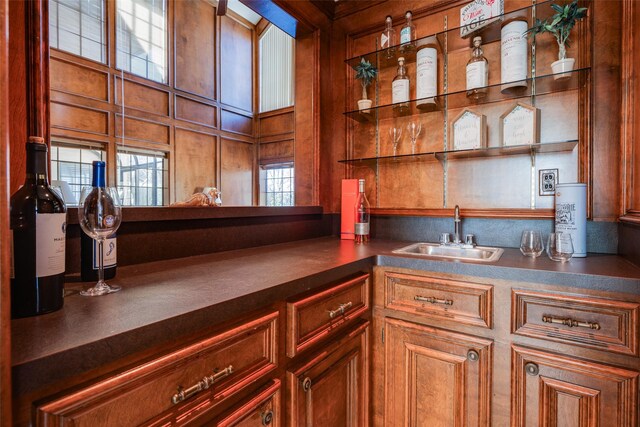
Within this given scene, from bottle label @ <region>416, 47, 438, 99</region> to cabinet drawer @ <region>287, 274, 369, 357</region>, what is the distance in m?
1.08

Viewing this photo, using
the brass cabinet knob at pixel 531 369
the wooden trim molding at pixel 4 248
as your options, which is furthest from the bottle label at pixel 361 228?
the wooden trim molding at pixel 4 248

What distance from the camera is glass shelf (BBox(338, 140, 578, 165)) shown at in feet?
4.76

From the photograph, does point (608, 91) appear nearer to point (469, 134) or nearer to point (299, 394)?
point (469, 134)

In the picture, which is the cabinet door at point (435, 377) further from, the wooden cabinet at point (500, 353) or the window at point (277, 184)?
the window at point (277, 184)

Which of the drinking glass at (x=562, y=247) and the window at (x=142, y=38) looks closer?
the drinking glass at (x=562, y=247)

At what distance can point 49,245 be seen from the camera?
0.61 m

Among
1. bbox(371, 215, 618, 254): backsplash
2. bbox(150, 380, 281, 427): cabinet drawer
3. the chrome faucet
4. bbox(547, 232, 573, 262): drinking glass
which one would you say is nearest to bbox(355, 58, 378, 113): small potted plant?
bbox(371, 215, 618, 254): backsplash

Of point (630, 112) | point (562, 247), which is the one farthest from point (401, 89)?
point (562, 247)

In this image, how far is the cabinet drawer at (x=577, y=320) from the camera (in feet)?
2.99

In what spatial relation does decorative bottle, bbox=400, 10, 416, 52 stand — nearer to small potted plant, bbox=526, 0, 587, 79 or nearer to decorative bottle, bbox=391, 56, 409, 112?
decorative bottle, bbox=391, 56, 409, 112

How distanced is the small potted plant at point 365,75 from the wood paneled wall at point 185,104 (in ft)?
12.3

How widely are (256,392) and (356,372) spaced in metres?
0.53

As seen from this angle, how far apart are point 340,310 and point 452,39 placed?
1522 mm

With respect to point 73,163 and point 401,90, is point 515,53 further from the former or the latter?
point 73,163
